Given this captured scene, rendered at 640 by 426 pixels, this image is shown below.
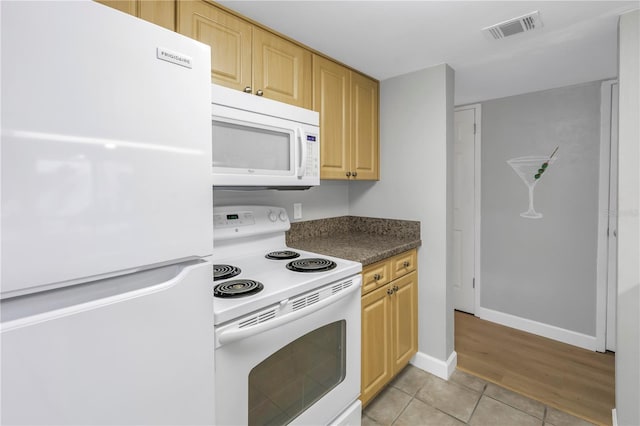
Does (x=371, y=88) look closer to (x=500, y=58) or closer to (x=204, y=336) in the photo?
(x=500, y=58)

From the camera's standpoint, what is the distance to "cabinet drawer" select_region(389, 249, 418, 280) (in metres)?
1.99

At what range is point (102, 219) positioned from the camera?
693 mm

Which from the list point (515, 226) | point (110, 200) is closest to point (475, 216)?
point (515, 226)

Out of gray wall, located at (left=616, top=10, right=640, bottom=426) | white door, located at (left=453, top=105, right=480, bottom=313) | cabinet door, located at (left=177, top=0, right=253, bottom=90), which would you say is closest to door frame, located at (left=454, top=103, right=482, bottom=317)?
white door, located at (left=453, top=105, right=480, bottom=313)

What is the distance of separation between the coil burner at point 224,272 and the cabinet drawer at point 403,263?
980 mm

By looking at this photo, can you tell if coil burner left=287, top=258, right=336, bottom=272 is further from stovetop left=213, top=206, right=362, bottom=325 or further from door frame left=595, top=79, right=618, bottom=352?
door frame left=595, top=79, right=618, bottom=352

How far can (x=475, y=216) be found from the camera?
10.2 ft

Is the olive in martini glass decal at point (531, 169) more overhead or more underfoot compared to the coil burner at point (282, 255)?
more overhead

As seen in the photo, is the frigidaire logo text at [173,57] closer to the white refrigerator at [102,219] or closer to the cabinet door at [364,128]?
the white refrigerator at [102,219]

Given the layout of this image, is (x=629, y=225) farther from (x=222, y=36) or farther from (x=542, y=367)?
(x=222, y=36)

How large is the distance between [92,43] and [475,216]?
10.5ft

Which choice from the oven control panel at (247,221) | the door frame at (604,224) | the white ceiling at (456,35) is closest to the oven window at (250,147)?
the oven control panel at (247,221)

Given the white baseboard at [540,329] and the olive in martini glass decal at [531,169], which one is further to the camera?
the olive in martini glass decal at [531,169]

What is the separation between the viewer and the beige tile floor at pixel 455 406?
5.79ft
